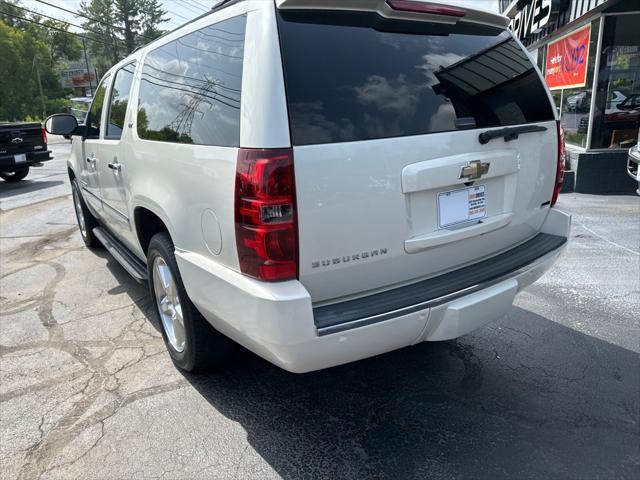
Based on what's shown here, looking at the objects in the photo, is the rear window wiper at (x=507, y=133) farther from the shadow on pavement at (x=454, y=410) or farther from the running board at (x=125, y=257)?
the running board at (x=125, y=257)

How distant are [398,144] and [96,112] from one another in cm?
363

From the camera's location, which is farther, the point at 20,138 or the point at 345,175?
the point at 20,138

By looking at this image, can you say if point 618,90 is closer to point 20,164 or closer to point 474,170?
point 474,170

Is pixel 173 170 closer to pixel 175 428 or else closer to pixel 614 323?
pixel 175 428

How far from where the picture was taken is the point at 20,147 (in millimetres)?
11336

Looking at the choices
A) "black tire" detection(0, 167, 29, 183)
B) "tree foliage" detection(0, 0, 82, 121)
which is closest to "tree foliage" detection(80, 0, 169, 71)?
"tree foliage" detection(0, 0, 82, 121)

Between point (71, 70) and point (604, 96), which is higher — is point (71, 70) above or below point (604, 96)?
above

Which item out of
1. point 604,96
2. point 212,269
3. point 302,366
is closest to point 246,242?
point 212,269

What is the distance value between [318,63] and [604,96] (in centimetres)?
834

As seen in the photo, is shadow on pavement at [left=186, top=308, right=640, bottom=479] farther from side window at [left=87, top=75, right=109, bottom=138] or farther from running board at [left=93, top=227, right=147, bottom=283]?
side window at [left=87, top=75, right=109, bottom=138]

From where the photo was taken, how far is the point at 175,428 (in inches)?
105

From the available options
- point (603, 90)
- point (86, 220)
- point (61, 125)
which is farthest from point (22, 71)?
point (603, 90)

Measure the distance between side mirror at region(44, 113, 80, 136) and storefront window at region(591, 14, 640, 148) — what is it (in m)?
8.15

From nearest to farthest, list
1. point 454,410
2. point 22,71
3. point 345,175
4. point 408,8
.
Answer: point 345,175 → point 408,8 → point 454,410 → point 22,71
